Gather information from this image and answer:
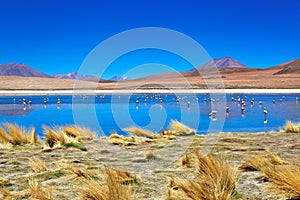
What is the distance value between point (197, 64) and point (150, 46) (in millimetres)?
1015

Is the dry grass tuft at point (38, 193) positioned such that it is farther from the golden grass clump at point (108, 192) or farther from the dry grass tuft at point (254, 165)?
the dry grass tuft at point (254, 165)

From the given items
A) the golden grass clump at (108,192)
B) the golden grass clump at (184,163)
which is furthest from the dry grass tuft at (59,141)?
the golden grass clump at (108,192)

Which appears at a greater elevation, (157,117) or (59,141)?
(157,117)

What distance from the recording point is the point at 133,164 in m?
5.12

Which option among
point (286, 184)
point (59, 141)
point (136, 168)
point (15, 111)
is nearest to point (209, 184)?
point (286, 184)

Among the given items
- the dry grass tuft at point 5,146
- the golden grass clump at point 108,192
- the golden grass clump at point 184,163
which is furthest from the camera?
the dry grass tuft at point 5,146

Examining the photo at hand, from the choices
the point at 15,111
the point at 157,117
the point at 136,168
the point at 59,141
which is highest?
the point at 15,111

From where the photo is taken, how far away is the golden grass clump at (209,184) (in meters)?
3.17

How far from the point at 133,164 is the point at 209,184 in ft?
5.91

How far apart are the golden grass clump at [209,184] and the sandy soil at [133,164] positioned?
0.39 ft

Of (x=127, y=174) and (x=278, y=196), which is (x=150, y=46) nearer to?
(x=127, y=174)

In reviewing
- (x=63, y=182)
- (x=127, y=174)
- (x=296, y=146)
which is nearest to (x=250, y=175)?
(x=127, y=174)

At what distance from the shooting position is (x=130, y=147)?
709 centimetres

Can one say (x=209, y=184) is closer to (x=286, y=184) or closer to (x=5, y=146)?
(x=286, y=184)
